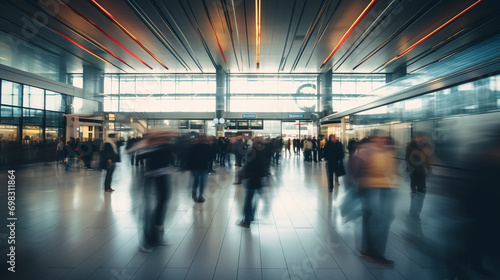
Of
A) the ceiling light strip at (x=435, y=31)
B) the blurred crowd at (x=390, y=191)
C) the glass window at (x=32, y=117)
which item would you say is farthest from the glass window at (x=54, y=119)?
the ceiling light strip at (x=435, y=31)

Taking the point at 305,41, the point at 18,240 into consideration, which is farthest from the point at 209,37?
the point at 18,240

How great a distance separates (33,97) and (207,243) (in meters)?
17.7

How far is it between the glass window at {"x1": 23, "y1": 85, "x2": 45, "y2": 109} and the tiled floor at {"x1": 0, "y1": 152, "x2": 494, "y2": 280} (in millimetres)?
11619

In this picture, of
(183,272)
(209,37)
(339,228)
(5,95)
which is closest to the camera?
(183,272)

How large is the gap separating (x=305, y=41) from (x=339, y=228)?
1533cm

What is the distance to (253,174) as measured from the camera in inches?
175

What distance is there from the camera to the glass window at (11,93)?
497 inches

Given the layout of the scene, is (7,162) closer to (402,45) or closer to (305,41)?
(305,41)

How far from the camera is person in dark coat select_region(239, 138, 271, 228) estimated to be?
436 centimetres

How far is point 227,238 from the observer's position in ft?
12.3

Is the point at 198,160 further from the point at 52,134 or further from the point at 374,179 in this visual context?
the point at 52,134

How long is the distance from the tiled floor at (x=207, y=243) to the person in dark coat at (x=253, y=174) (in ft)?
0.90

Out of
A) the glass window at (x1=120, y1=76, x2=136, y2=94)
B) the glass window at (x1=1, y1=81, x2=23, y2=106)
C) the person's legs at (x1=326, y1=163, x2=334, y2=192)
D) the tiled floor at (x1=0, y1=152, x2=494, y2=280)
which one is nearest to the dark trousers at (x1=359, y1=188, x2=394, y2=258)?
the tiled floor at (x1=0, y1=152, x2=494, y2=280)

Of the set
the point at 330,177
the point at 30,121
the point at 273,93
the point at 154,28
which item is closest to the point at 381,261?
the point at 330,177
